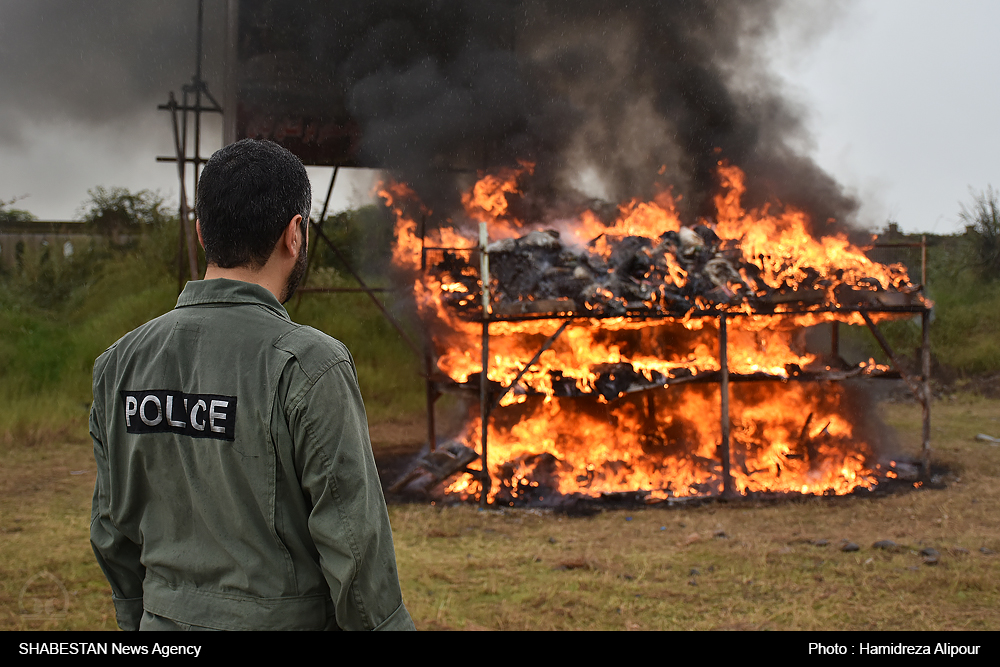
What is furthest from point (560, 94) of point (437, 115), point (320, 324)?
point (320, 324)

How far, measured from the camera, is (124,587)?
6.47 ft

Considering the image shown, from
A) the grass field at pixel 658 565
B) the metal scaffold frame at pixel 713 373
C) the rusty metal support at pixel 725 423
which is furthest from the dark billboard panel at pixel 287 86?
the rusty metal support at pixel 725 423

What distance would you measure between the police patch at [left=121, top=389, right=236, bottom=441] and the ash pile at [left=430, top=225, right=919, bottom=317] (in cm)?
739

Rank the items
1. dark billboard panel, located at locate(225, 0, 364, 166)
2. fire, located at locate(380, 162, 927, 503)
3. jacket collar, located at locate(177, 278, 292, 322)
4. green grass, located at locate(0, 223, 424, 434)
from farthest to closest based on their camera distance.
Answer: green grass, located at locate(0, 223, 424, 434) → dark billboard panel, located at locate(225, 0, 364, 166) → fire, located at locate(380, 162, 927, 503) → jacket collar, located at locate(177, 278, 292, 322)

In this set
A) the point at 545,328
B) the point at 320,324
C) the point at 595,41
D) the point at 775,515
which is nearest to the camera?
the point at 775,515

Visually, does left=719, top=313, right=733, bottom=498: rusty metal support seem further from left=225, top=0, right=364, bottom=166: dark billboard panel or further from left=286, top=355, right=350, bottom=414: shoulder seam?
left=286, top=355, right=350, bottom=414: shoulder seam

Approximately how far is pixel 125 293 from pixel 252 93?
10.4m

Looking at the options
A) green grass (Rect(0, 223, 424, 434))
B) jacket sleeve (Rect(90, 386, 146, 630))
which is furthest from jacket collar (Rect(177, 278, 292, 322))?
green grass (Rect(0, 223, 424, 434))

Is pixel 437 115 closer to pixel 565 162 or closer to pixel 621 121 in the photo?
pixel 565 162

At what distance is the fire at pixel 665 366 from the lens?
9.61 meters

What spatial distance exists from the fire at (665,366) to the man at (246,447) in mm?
7310

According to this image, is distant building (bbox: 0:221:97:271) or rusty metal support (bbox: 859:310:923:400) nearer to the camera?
rusty metal support (bbox: 859:310:923:400)

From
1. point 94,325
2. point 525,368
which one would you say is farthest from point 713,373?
point 94,325

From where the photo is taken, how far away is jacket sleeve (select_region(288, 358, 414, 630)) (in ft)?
5.34
